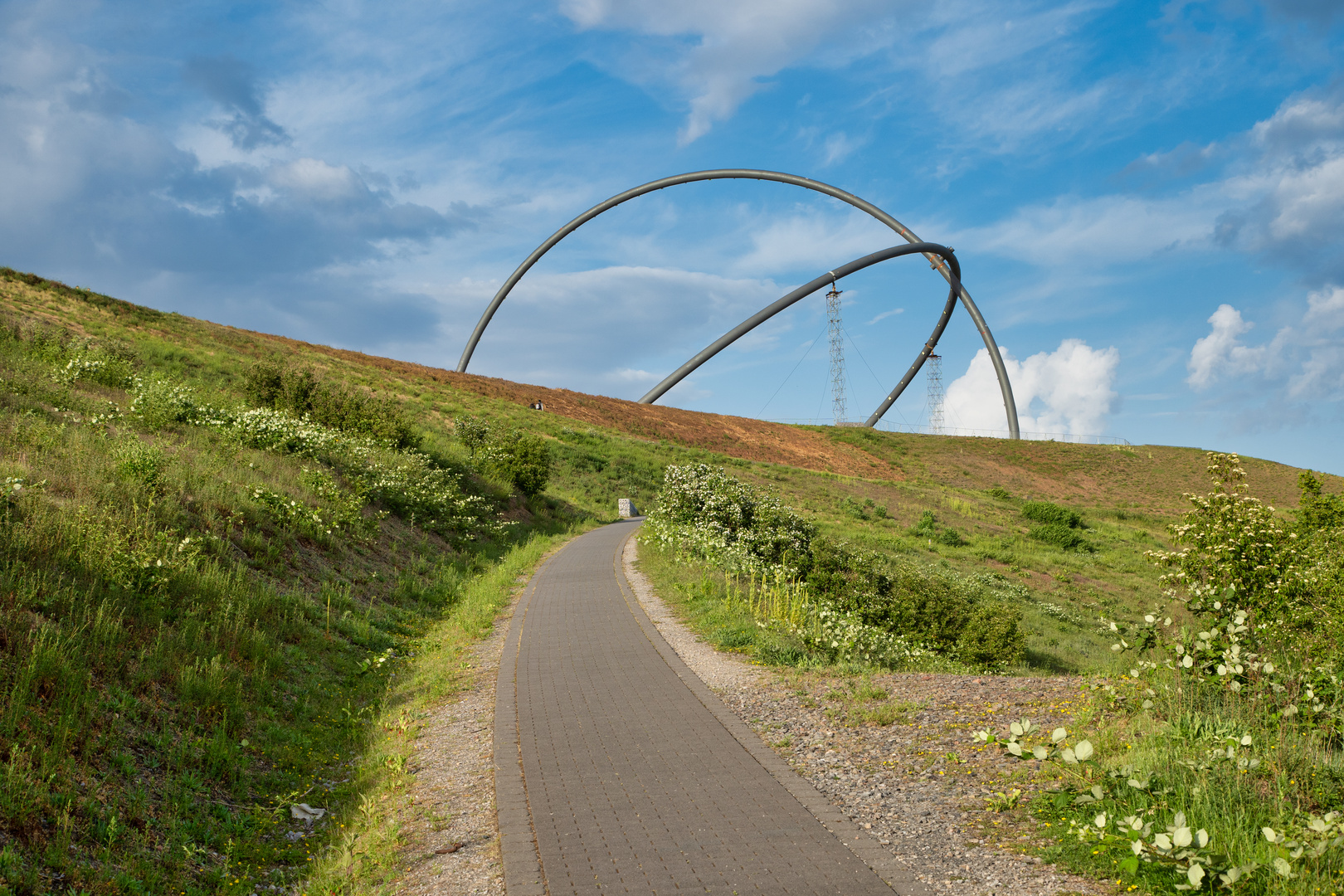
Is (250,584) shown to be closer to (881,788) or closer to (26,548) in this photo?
(26,548)

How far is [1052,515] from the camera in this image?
134ft

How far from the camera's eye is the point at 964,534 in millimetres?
34125

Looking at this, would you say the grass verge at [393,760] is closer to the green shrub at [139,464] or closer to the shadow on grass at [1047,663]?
the green shrub at [139,464]

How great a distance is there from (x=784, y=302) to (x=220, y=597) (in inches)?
2434

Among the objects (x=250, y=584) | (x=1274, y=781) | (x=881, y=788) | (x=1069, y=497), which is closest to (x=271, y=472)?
(x=250, y=584)

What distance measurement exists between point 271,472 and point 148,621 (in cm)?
707

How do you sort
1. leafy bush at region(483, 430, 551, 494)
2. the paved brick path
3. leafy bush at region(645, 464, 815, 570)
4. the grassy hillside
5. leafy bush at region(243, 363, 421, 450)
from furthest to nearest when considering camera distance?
leafy bush at region(483, 430, 551, 494) → leafy bush at region(243, 363, 421, 450) → leafy bush at region(645, 464, 815, 570) → the grassy hillside → the paved brick path

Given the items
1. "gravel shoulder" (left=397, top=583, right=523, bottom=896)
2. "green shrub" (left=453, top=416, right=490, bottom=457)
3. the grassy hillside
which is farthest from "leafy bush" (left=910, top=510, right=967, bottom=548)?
"gravel shoulder" (left=397, top=583, right=523, bottom=896)

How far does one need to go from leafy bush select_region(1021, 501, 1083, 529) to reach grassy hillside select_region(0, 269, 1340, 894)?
414 inches

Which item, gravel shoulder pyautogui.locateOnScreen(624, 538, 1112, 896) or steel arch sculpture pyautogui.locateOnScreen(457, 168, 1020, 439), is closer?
gravel shoulder pyautogui.locateOnScreen(624, 538, 1112, 896)

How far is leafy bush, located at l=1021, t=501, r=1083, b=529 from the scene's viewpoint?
40.5m

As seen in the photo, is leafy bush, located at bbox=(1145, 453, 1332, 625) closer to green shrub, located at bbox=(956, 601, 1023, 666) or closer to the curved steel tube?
green shrub, located at bbox=(956, 601, 1023, 666)

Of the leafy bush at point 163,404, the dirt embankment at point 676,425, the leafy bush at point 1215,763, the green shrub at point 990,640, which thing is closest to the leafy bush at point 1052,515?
the dirt embankment at point 676,425

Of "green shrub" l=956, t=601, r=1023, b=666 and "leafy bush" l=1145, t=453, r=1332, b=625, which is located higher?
"leafy bush" l=1145, t=453, r=1332, b=625
